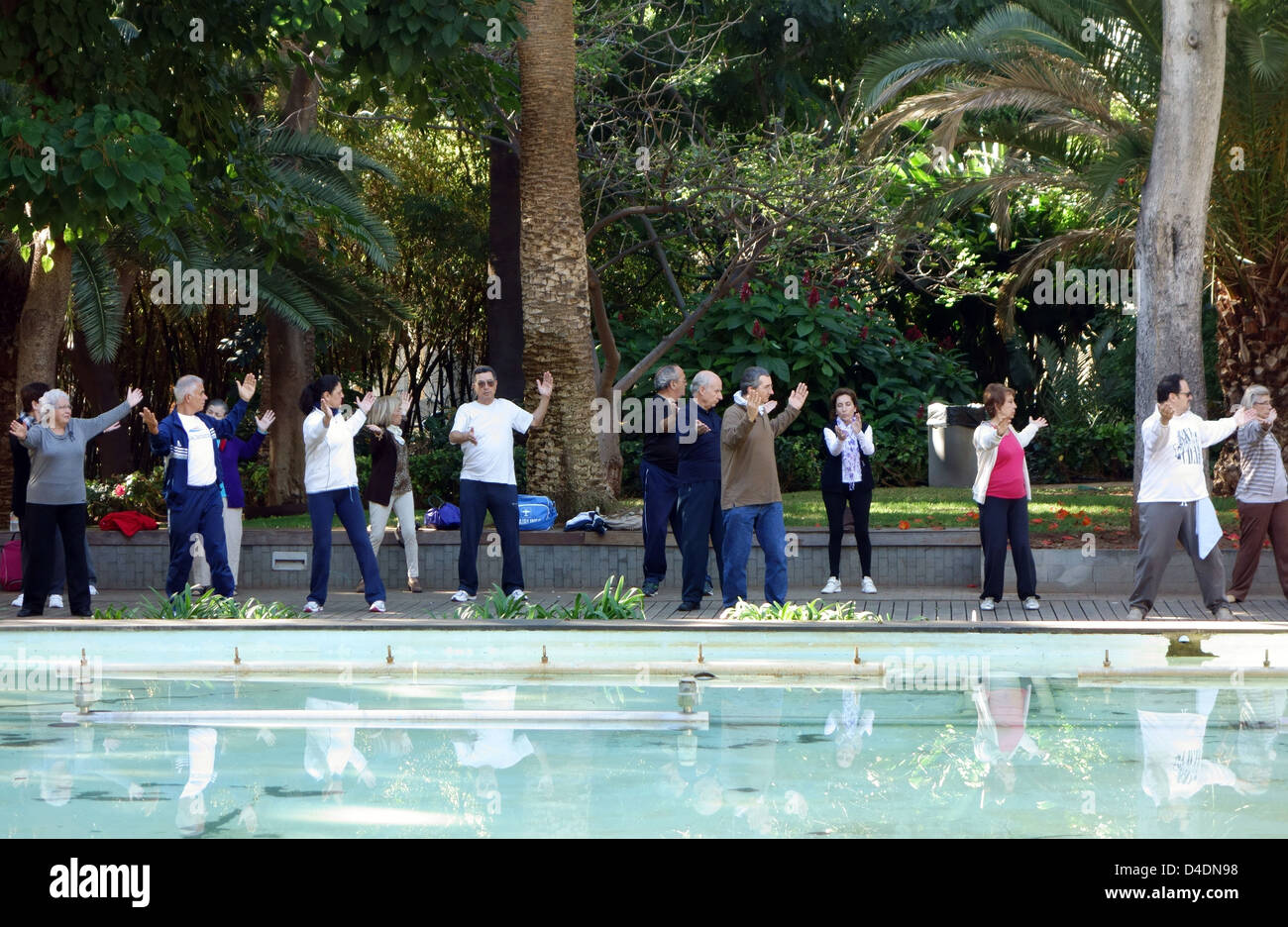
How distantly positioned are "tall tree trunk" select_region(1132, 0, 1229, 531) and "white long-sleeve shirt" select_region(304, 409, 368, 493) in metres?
6.81

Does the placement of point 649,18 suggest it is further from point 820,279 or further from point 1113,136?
point 1113,136

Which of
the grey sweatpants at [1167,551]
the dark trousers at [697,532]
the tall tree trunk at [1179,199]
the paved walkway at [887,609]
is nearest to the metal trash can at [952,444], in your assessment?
the tall tree trunk at [1179,199]

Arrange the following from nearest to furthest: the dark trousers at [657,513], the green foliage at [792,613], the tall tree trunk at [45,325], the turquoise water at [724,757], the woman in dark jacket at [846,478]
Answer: the turquoise water at [724,757]
the green foliage at [792,613]
the dark trousers at [657,513]
the woman in dark jacket at [846,478]
the tall tree trunk at [45,325]

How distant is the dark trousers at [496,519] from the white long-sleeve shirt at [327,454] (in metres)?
0.96

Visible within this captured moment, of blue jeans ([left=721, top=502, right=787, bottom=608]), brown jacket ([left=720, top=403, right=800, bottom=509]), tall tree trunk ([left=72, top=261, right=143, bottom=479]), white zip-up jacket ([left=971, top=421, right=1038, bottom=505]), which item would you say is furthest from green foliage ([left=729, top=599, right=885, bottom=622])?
tall tree trunk ([left=72, top=261, right=143, bottom=479])

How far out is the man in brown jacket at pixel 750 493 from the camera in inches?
465

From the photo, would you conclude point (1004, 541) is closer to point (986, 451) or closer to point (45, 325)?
point (986, 451)

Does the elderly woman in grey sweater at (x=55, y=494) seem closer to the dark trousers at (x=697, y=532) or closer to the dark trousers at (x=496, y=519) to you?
the dark trousers at (x=496, y=519)

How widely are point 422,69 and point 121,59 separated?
2.46m

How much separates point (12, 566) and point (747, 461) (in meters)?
6.71

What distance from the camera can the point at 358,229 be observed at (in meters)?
17.9

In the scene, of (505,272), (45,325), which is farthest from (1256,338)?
(45,325)

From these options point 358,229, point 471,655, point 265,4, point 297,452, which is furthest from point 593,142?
point 471,655
